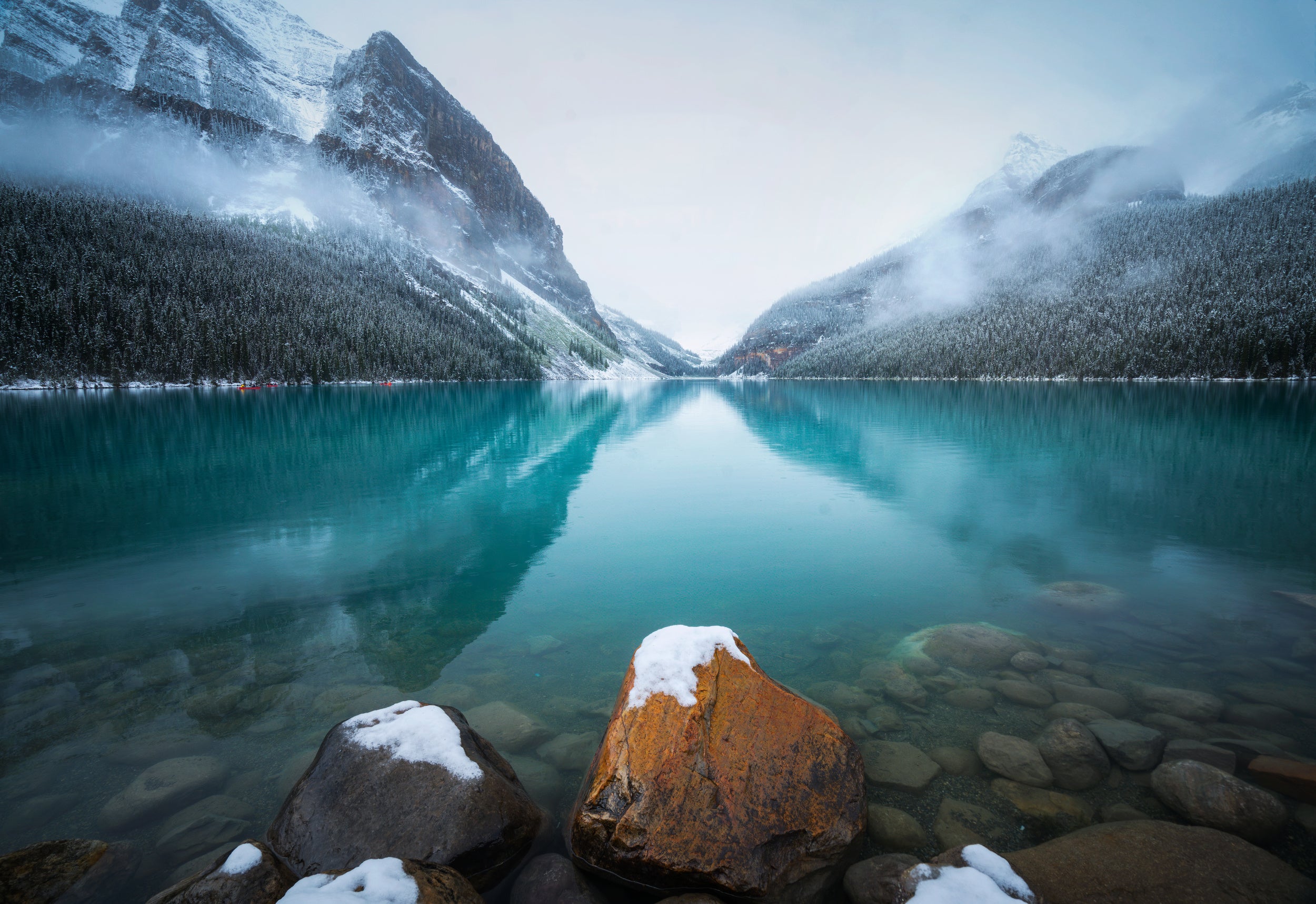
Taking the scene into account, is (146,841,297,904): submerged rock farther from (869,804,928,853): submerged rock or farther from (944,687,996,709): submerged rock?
(944,687,996,709): submerged rock

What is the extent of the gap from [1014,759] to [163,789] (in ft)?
30.3

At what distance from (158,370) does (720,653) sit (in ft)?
377

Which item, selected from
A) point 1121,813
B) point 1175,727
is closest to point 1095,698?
point 1175,727

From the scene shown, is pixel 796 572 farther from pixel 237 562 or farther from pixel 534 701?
pixel 237 562

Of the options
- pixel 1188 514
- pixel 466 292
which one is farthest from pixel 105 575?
pixel 466 292

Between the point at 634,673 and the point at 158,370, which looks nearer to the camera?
the point at 634,673

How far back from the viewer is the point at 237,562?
12430 mm

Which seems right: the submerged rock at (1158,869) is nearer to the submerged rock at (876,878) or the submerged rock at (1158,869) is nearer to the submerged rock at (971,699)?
the submerged rock at (876,878)

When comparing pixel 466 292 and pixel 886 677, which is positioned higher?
pixel 466 292

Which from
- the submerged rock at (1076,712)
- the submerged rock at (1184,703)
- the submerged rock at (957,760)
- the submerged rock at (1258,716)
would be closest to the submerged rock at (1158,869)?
the submerged rock at (957,760)

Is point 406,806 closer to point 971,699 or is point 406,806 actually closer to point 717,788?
point 717,788

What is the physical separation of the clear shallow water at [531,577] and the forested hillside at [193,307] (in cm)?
7174

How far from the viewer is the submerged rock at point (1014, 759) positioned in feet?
18.6

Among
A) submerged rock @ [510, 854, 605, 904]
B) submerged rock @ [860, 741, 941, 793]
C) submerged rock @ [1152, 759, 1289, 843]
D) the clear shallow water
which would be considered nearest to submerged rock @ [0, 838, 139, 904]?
the clear shallow water
